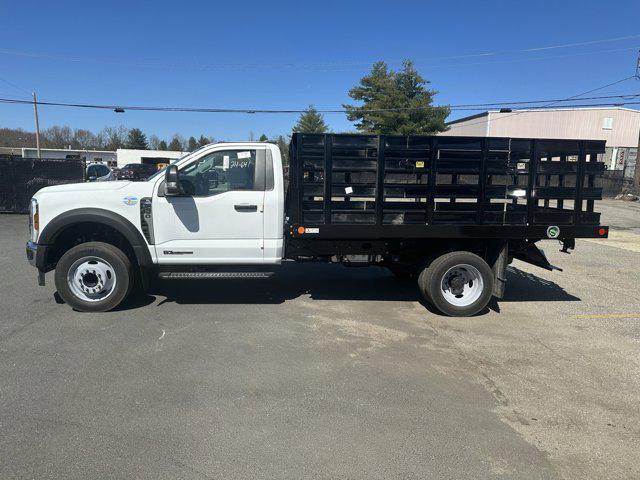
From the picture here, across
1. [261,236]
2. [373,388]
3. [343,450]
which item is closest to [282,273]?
[261,236]

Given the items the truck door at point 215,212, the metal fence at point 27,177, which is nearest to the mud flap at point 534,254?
the truck door at point 215,212

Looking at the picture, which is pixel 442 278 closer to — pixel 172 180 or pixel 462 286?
pixel 462 286

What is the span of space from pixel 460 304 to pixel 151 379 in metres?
4.07

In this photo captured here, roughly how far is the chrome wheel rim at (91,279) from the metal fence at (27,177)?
12371 mm

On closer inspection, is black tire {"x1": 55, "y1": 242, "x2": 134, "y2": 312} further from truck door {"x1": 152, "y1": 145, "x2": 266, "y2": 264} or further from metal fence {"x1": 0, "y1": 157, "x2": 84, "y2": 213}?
metal fence {"x1": 0, "y1": 157, "x2": 84, "y2": 213}

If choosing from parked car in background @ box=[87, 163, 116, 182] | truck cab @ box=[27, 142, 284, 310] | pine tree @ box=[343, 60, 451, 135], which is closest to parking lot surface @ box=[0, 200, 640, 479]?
truck cab @ box=[27, 142, 284, 310]

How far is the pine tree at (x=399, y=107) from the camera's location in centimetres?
4372

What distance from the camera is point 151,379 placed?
4.24 metres

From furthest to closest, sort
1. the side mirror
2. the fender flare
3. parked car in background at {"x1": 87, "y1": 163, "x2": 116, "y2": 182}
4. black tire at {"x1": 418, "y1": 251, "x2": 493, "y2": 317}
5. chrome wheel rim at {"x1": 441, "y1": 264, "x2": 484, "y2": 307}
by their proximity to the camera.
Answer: parked car in background at {"x1": 87, "y1": 163, "x2": 116, "y2": 182}, chrome wheel rim at {"x1": 441, "y1": 264, "x2": 484, "y2": 307}, black tire at {"x1": 418, "y1": 251, "x2": 493, "y2": 317}, the fender flare, the side mirror

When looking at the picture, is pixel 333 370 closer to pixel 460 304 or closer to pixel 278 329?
pixel 278 329

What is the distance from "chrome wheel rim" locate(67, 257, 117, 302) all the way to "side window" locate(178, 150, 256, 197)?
150 cm

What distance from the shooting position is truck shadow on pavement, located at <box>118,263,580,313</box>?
22.5 feet

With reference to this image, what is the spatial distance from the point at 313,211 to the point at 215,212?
1250 millimetres

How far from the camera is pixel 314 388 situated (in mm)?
4168
